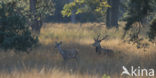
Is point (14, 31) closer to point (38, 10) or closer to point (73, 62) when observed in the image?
point (73, 62)

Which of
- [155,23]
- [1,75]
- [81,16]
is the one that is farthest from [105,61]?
[81,16]

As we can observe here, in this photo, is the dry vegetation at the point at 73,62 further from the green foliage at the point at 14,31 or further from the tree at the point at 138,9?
the tree at the point at 138,9

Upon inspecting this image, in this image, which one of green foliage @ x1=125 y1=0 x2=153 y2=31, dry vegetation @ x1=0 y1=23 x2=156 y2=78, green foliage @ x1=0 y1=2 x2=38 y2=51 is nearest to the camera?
dry vegetation @ x1=0 y1=23 x2=156 y2=78

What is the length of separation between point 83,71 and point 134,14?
2.78 m

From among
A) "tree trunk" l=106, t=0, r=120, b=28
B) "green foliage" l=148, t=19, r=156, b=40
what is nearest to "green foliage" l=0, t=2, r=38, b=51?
"green foliage" l=148, t=19, r=156, b=40

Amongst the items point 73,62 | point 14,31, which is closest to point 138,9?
point 73,62

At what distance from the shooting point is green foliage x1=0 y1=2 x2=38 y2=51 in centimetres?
890

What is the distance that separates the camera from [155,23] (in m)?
8.26

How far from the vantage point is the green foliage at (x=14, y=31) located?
8.90 m

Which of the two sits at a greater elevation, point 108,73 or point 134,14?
point 134,14

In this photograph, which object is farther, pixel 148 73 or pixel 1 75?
pixel 148 73

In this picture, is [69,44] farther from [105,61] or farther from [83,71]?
[83,71]

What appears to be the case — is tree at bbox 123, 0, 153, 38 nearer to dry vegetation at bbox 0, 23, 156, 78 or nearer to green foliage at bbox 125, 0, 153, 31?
green foliage at bbox 125, 0, 153, 31

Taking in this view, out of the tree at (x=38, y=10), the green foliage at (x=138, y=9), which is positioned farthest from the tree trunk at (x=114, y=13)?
the green foliage at (x=138, y=9)
